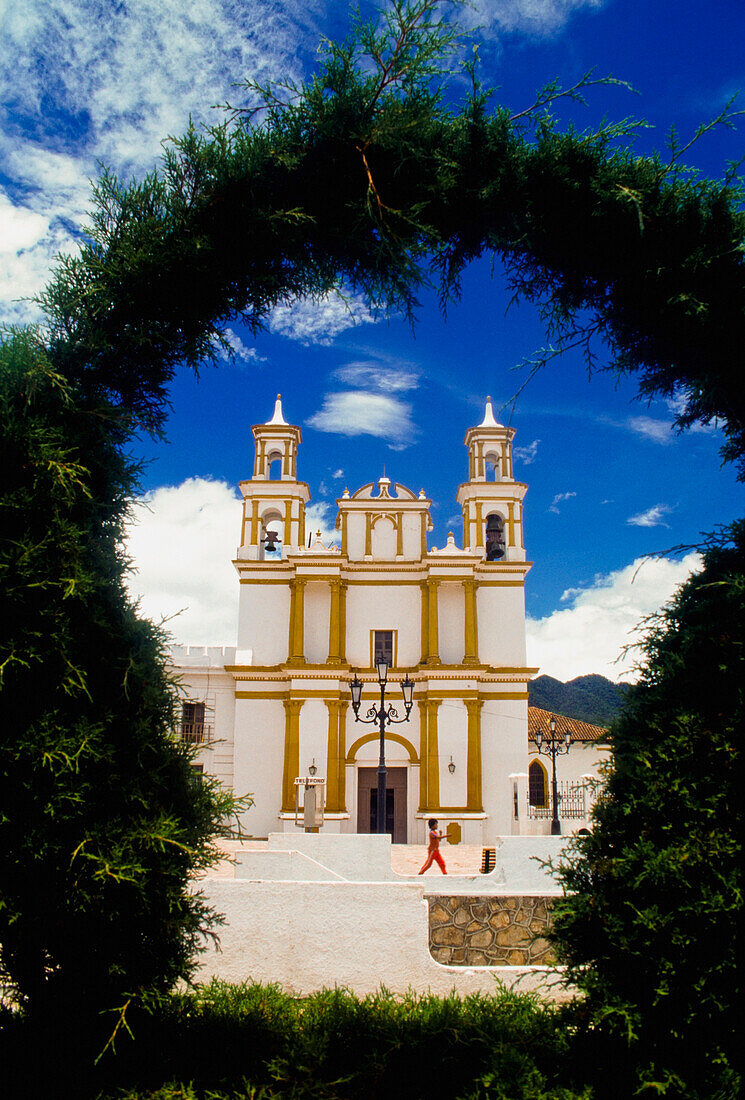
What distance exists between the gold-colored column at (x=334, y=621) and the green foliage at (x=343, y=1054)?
70.3ft

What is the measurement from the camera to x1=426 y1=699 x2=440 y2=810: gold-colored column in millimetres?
24062

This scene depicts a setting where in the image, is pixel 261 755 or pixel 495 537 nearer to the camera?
pixel 261 755

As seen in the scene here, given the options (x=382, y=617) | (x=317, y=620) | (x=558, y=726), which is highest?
(x=382, y=617)

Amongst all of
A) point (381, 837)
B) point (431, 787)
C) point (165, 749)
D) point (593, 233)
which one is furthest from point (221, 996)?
point (431, 787)

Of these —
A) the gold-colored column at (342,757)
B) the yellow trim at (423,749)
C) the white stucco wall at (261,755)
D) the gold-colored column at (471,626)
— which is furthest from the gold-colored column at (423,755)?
the white stucco wall at (261,755)

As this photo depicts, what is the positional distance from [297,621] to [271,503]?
4.34 m

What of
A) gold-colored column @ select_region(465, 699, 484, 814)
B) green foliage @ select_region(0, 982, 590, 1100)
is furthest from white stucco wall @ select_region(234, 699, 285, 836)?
green foliage @ select_region(0, 982, 590, 1100)

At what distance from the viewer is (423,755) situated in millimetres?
24812

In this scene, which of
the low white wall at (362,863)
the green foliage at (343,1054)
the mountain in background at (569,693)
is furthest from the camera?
the mountain in background at (569,693)

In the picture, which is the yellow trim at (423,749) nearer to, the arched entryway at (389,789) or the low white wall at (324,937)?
the arched entryway at (389,789)

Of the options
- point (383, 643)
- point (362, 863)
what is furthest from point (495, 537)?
point (362, 863)

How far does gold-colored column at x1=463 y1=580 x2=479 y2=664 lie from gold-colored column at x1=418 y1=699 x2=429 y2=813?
6.36ft

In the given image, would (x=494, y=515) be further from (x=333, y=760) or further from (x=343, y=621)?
(x=333, y=760)

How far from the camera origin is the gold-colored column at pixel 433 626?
2541 centimetres
